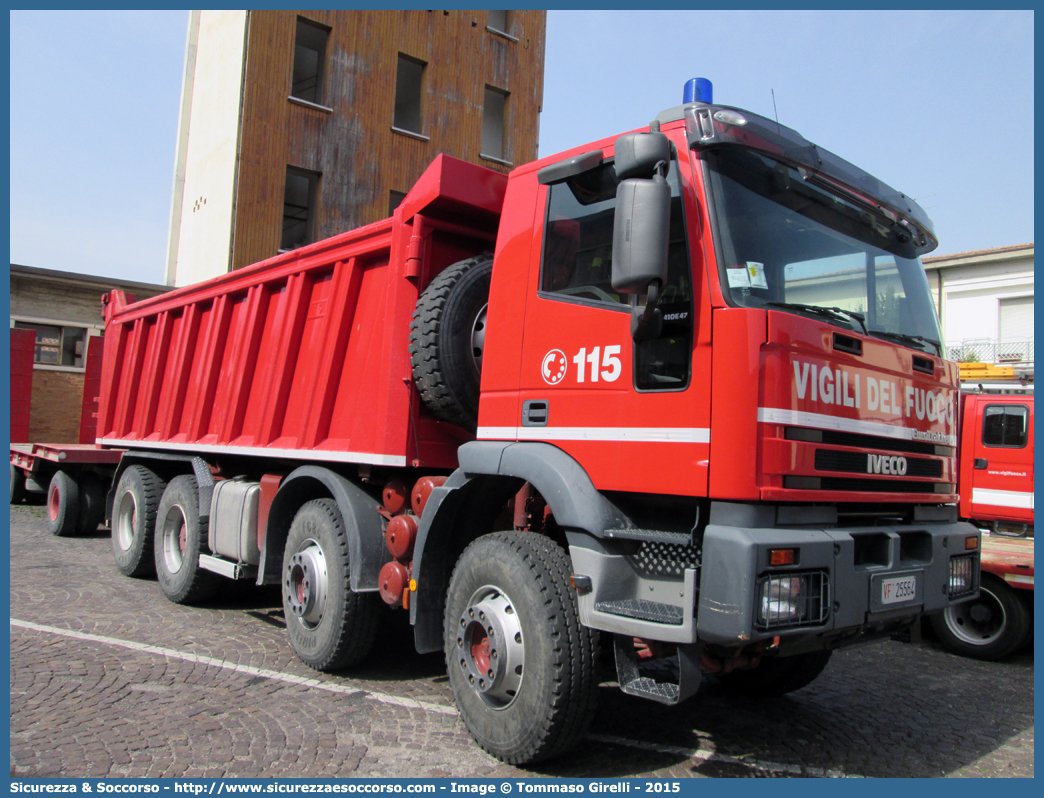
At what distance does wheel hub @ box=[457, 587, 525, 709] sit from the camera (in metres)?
3.73

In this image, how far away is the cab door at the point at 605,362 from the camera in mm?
3375

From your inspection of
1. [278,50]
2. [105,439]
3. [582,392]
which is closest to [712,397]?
[582,392]

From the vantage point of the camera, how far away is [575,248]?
3941mm

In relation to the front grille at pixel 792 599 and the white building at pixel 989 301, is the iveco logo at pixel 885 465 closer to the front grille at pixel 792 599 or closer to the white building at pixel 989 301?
A: the front grille at pixel 792 599

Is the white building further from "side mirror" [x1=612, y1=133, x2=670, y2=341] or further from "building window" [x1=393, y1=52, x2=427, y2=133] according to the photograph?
"side mirror" [x1=612, y1=133, x2=670, y2=341]

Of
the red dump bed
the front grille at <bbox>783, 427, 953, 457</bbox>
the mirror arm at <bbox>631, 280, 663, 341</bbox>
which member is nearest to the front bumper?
the front grille at <bbox>783, 427, 953, 457</bbox>

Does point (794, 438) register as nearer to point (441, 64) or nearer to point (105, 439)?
point (105, 439)

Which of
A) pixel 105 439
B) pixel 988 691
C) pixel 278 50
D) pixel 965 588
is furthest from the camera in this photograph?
pixel 278 50

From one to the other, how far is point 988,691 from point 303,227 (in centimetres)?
1946

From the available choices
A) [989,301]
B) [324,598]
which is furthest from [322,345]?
[989,301]

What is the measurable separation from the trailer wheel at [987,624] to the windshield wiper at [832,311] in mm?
3684

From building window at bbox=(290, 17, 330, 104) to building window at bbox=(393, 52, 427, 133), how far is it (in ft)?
7.13

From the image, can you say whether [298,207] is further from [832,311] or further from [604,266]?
[832,311]

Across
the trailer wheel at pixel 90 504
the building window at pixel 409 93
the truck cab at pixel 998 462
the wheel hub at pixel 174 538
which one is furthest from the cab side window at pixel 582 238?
the building window at pixel 409 93
